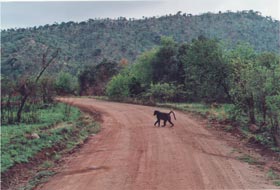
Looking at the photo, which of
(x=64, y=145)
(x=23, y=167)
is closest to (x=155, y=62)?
(x=64, y=145)

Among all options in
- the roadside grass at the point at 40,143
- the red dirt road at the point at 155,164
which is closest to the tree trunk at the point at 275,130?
the red dirt road at the point at 155,164

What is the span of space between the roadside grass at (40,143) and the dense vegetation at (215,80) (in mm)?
6695

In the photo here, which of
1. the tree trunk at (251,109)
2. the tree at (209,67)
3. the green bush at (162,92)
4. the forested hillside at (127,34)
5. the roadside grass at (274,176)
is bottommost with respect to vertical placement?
the roadside grass at (274,176)

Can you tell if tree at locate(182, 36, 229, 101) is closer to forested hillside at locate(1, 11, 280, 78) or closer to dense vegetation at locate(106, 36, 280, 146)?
dense vegetation at locate(106, 36, 280, 146)

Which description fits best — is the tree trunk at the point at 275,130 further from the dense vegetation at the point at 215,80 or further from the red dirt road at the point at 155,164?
the red dirt road at the point at 155,164

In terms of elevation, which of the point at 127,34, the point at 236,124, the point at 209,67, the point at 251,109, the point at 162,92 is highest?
the point at 127,34

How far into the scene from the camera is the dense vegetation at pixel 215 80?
17406 mm

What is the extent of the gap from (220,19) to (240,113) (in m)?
55.8

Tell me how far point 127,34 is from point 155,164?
205 feet

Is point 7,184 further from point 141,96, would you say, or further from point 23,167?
point 141,96

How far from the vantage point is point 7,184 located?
34.4 ft

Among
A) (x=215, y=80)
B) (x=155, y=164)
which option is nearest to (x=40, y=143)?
(x=155, y=164)

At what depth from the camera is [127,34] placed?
72938 mm

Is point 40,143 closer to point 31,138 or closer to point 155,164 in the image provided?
point 31,138
